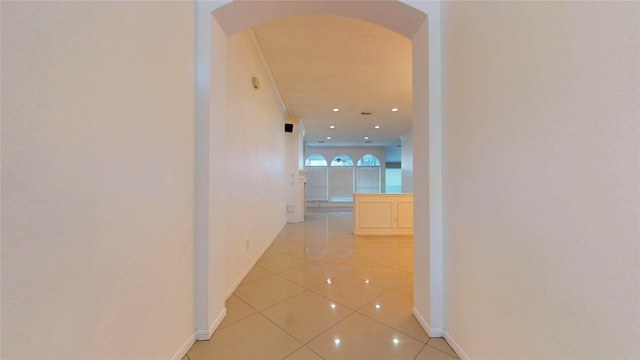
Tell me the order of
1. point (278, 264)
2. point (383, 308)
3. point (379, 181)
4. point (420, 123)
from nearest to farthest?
point (420, 123)
point (383, 308)
point (278, 264)
point (379, 181)


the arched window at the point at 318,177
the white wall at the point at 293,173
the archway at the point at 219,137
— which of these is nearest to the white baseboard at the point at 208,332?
the archway at the point at 219,137

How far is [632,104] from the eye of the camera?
62 cm

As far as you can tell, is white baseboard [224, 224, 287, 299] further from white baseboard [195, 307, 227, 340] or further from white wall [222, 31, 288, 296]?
white baseboard [195, 307, 227, 340]

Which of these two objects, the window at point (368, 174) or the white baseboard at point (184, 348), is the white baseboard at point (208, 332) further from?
the window at point (368, 174)

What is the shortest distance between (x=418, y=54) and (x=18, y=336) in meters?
2.39

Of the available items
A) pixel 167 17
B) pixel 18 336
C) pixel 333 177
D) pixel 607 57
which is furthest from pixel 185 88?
pixel 333 177

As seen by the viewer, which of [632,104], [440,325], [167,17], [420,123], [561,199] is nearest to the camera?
[632,104]

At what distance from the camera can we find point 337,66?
3.47 m

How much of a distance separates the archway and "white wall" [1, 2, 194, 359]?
0.22 meters

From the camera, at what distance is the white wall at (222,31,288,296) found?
221cm

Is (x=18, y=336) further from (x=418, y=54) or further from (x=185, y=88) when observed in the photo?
(x=418, y=54)

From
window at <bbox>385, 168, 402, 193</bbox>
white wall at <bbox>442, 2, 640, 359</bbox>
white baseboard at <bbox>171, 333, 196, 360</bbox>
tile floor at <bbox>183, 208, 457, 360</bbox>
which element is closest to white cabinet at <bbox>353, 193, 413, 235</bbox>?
tile floor at <bbox>183, 208, 457, 360</bbox>

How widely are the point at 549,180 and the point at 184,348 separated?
2051 mm

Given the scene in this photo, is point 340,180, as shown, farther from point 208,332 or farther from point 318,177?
point 208,332
